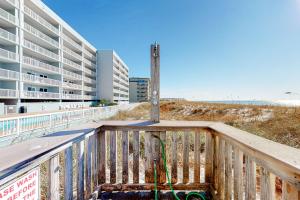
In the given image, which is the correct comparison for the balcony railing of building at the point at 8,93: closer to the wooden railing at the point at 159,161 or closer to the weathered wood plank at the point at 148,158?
the wooden railing at the point at 159,161

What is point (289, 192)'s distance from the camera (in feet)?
3.36

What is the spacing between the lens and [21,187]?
106cm

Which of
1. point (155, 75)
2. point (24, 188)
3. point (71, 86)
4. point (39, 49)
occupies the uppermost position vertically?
point (39, 49)

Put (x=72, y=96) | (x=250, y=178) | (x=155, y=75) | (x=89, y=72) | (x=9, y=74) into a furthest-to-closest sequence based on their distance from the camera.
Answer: (x=89, y=72)
(x=72, y=96)
(x=9, y=74)
(x=155, y=75)
(x=250, y=178)

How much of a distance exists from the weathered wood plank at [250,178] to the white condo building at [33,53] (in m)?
20.8

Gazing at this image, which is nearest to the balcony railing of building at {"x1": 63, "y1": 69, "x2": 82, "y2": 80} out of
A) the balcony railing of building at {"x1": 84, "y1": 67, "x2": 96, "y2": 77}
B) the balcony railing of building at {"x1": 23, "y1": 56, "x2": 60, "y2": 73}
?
the balcony railing of building at {"x1": 23, "y1": 56, "x2": 60, "y2": 73}

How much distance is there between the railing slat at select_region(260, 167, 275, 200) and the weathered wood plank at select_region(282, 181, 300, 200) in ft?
0.58

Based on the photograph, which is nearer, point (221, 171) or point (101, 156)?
point (221, 171)

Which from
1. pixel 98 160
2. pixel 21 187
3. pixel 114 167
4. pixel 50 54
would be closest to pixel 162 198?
pixel 114 167

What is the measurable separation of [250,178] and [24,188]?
1614mm

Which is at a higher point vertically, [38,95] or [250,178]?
[38,95]

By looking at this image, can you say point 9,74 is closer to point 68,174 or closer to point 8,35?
point 8,35

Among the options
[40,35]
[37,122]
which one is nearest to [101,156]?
[37,122]

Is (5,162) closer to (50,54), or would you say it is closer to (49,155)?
(49,155)
